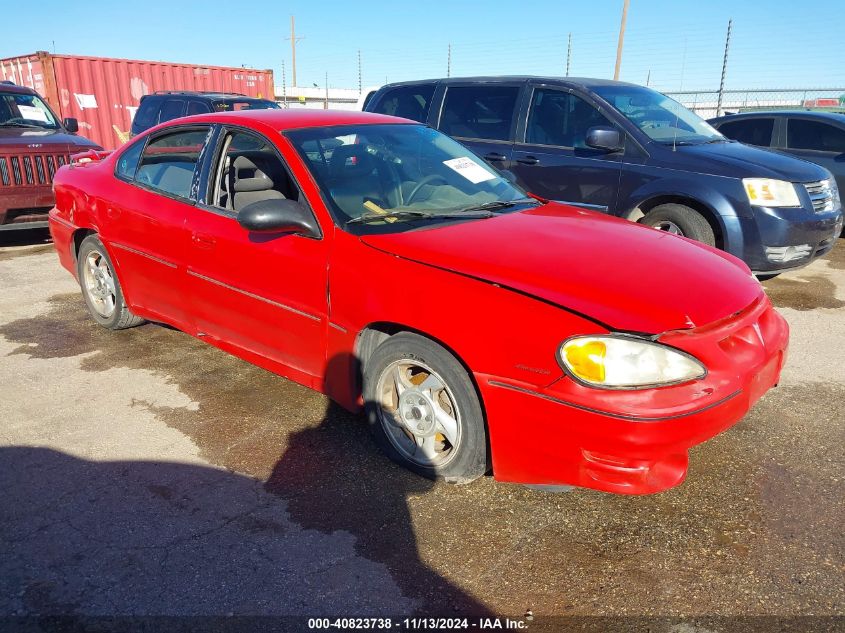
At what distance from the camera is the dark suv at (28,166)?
757 cm

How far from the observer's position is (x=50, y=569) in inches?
98.0

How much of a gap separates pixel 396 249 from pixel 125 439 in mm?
1732

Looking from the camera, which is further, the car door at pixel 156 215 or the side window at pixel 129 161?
the side window at pixel 129 161

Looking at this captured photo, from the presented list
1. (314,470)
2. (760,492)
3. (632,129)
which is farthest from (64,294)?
(760,492)

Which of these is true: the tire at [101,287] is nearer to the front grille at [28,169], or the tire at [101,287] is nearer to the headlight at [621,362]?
the front grille at [28,169]

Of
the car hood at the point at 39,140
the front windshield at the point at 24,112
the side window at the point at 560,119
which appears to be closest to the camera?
the side window at the point at 560,119

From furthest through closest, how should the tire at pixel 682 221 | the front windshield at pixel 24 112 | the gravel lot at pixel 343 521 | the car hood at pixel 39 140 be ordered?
the front windshield at pixel 24 112
the car hood at pixel 39 140
the tire at pixel 682 221
the gravel lot at pixel 343 521

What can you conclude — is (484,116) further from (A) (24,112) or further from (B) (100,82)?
(B) (100,82)

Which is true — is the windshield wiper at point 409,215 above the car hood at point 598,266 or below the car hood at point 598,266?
above

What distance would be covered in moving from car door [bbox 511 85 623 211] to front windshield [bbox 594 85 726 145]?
0.28 metres

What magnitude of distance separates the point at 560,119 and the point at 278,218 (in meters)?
4.03

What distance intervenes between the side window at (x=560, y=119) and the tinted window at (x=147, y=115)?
24.0 ft

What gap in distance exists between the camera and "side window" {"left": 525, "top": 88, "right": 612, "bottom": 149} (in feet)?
20.6

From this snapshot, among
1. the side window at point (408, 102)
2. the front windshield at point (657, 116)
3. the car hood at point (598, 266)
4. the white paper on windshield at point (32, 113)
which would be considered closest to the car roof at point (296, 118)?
the car hood at point (598, 266)
